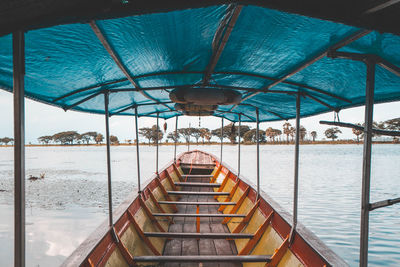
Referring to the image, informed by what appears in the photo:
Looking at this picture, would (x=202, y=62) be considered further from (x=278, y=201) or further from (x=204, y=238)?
(x=278, y=201)

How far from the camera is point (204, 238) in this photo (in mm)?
3166

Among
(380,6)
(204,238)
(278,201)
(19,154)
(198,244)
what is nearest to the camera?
(380,6)

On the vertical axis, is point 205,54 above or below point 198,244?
above

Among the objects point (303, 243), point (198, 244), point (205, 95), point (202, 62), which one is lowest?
point (198, 244)

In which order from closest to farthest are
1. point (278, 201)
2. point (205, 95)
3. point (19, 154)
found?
point (19, 154), point (205, 95), point (278, 201)

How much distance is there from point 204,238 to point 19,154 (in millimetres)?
2538

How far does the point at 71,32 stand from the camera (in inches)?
57.3

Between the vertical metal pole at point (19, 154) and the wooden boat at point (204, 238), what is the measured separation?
33.5 inches

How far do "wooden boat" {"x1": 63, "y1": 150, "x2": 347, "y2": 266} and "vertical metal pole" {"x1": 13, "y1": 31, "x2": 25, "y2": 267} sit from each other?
850 millimetres

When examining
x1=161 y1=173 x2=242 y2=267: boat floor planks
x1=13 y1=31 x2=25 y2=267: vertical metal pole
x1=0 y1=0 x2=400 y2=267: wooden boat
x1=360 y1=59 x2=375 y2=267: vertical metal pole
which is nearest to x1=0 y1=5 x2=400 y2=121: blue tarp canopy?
x1=0 y1=0 x2=400 y2=267: wooden boat

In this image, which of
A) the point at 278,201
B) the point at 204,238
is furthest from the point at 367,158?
the point at 278,201

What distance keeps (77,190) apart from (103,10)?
59.2ft

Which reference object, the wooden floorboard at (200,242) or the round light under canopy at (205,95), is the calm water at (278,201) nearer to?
the wooden floorboard at (200,242)

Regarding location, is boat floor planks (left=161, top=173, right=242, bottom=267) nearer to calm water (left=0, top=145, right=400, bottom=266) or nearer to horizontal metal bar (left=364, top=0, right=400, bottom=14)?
horizontal metal bar (left=364, top=0, right=400, bottom=14)
